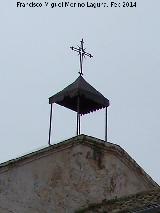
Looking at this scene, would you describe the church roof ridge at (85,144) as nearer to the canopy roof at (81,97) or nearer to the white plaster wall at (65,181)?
the white plaster wall at (65,181)

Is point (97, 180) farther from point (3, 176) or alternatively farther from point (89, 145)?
point (3, 176)

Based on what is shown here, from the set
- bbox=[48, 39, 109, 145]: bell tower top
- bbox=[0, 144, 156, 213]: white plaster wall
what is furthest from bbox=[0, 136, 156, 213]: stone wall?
bbox=[48, 39, 109, 145]: bell tower top

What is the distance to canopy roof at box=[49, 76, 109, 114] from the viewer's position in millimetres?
14688

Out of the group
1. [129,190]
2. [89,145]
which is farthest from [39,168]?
[129,190]

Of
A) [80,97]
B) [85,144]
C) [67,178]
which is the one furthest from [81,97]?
[67,178]

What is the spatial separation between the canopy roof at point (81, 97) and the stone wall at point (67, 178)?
1835 mm

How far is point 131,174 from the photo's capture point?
14.0m

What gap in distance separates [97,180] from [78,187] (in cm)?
61

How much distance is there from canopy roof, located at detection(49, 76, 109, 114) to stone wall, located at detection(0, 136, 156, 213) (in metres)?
1.84

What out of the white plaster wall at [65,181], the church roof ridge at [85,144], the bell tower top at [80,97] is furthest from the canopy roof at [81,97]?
the white plaster wall at [65,181]

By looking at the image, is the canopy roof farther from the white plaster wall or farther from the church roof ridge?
the white plaster wall

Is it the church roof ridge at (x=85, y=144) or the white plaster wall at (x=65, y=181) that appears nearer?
the white plaster wall at (x=65, y=181)

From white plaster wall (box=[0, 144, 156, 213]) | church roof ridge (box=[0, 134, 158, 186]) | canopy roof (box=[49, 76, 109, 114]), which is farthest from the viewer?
canopy roof (box=[49, 76, 109, 114])

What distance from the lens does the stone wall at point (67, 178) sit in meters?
12.2
